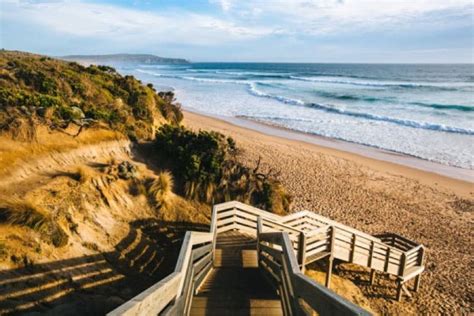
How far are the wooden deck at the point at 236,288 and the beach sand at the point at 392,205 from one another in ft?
12.2

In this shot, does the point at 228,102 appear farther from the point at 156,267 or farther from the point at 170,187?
the point at 156,267

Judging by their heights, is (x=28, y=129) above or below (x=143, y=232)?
above

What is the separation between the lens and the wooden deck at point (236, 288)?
14.9 feet

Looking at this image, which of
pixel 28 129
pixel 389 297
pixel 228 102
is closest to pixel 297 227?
pixel 389 297

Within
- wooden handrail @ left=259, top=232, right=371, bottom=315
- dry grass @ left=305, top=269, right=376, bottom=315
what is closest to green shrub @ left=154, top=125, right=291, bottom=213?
dry grass @ left=305, top=269, right=376, bottom=315

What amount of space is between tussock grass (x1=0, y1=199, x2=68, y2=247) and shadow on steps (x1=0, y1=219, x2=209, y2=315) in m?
0.45

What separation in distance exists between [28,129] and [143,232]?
357cm

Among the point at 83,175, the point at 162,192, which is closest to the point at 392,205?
the point at 162,192

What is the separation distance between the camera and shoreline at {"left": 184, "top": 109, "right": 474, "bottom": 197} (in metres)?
15.7

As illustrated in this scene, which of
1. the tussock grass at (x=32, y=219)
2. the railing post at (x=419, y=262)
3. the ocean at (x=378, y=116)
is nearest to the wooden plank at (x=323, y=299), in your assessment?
the tussock grass at (x=32, y=219)

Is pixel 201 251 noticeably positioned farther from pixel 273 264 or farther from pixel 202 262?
pixel 273 264

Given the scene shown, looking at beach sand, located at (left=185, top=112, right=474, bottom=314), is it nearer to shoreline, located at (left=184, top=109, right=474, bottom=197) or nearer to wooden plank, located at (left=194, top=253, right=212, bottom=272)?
shoreline, located at (left=184, top=109, right=474, bottom=197)

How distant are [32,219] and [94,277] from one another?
4.46 feet

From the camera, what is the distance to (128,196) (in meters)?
7.88
